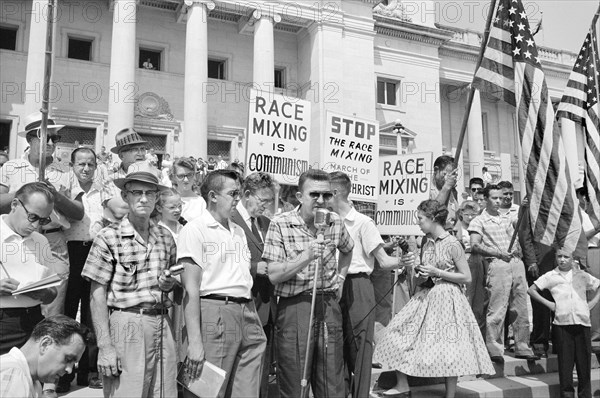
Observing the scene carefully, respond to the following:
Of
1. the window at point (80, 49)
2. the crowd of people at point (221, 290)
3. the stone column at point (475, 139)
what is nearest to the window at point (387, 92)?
the stone column at point (475, 139)

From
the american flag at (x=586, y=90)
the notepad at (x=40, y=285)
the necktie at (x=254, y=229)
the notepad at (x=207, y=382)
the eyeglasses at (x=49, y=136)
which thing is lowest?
the notepad at (x=207, y=382)

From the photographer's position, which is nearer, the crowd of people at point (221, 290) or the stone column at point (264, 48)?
the crowd of people at point (221, 290)

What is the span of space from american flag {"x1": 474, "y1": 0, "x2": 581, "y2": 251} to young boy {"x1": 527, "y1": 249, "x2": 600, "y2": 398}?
1.26 ft

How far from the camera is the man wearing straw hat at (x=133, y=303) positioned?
3.57 metres

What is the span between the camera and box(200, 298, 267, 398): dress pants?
386 cm

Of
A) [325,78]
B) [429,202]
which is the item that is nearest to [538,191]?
[429,202]

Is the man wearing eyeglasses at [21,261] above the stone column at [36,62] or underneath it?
underneath

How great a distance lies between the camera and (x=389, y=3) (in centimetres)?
3114

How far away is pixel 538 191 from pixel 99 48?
2045 cm

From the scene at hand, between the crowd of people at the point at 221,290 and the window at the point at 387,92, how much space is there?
2254cm

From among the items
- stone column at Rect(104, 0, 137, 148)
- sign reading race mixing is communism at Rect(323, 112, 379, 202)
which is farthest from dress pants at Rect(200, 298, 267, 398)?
stone column at Rect(104, 0, 137, 148)

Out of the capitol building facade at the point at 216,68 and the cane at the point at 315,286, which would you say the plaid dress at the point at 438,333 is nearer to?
the cane at the point at 315,286

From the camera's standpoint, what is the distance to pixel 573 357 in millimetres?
6434

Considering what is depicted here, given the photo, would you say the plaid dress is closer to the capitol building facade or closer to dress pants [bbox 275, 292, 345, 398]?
dress pants [bbox 275, 292, 345, 398]
